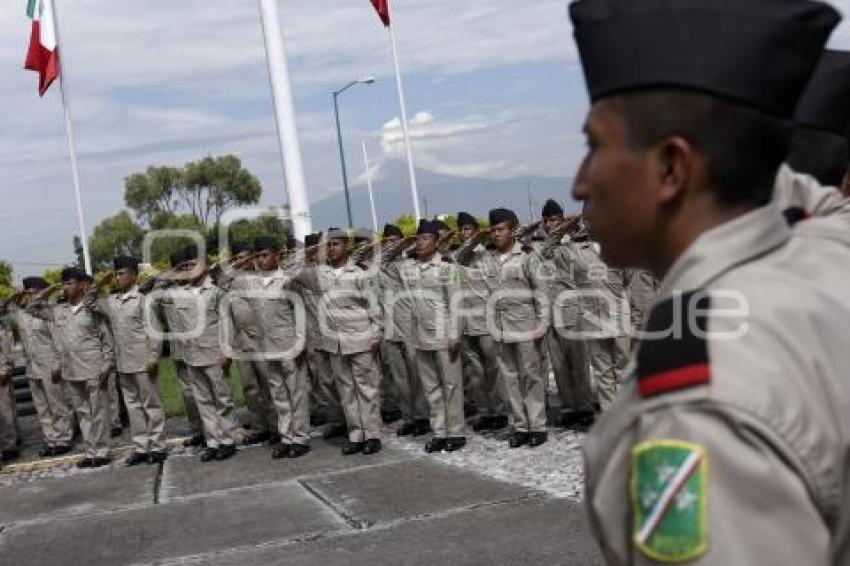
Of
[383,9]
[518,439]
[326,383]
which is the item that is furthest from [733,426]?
[383,9]

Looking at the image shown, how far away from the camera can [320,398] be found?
33.0 feet

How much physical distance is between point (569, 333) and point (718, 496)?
730 cm

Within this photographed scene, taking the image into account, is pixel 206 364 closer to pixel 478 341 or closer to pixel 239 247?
pixel 239 247

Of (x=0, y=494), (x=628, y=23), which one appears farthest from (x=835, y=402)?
(x=0, y=494)

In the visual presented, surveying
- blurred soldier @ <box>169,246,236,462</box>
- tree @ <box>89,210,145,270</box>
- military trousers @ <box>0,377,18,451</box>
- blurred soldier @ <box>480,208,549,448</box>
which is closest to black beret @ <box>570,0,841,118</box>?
blurred soldier @ <box>480,208,549,448</box>

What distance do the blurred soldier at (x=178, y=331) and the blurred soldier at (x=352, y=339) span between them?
1393mm

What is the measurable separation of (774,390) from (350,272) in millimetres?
7573

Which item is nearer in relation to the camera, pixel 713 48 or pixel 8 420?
pixel 713 48

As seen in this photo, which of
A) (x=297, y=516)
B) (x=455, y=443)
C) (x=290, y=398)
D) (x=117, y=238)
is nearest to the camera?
(x=297, y=516)

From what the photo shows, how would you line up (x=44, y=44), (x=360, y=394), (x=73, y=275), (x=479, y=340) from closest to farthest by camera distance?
(x=360, y=394) → (x=479, y=340) → (x=73, y=275) → (x=44, y=44)

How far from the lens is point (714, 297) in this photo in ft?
3.49

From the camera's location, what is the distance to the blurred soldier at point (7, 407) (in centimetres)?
1037

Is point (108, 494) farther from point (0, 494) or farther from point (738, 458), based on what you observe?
point (738, 458)

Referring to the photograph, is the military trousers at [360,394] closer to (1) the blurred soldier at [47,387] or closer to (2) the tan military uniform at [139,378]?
(2) the tan military uniform at [139,378]
